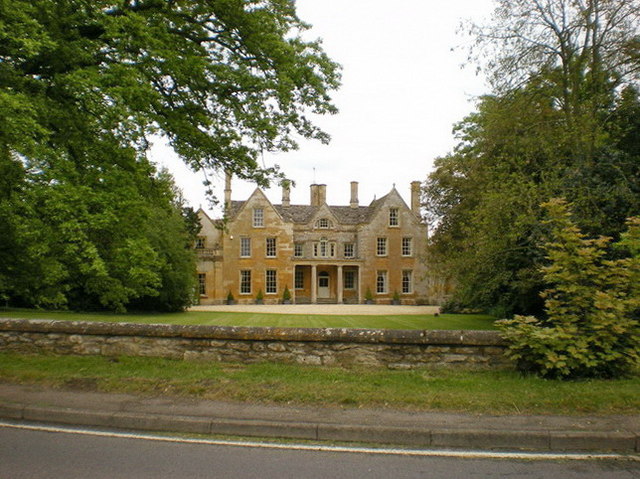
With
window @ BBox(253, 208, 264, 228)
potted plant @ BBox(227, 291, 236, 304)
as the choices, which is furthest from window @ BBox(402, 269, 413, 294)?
potted plant @ BBox(227, 291, 236, 304)

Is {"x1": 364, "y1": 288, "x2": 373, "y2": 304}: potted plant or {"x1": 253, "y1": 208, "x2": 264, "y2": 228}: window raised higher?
{"x1": 253, "y1": 208, "x2": 264, "y2": 228}: window

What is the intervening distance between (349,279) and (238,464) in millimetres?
45869

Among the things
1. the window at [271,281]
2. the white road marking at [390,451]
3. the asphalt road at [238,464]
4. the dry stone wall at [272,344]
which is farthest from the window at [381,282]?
the asphalt road at [238,464]

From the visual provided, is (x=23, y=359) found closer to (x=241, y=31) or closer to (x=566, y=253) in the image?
(x=241, y=31)

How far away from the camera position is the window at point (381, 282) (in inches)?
1925

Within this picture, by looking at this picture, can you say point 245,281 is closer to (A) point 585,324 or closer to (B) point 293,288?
(B) point 293,288

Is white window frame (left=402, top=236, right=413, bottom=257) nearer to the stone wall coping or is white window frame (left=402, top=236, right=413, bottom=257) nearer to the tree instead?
the tree

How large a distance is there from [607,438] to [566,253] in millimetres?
3172

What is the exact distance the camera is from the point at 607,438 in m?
5.51

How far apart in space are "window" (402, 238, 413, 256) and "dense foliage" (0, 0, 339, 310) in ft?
124

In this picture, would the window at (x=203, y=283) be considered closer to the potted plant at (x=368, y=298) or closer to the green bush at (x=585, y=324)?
the potted plant at (x=368, y=298)

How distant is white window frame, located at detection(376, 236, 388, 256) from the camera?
4931 cm

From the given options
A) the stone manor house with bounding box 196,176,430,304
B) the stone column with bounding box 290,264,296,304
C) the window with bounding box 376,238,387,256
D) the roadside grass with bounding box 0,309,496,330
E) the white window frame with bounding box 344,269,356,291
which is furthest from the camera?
the white window frame with bounding box 344,269,356,291

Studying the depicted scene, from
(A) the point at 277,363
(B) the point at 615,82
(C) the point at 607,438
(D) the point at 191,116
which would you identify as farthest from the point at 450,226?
(C) the point at 607,438
